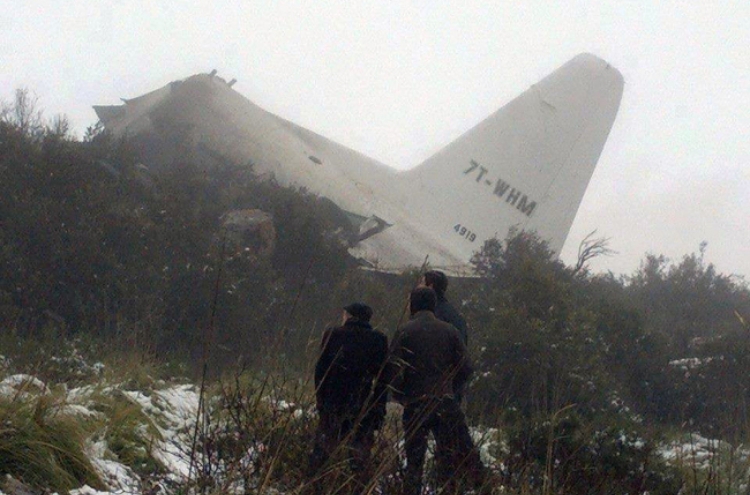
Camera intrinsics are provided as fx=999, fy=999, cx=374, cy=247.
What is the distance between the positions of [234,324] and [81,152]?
493 centimetres

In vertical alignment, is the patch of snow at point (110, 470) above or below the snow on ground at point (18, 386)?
below

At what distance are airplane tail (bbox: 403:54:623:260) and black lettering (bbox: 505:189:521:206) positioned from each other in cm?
2

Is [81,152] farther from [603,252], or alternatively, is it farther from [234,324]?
[603,252]

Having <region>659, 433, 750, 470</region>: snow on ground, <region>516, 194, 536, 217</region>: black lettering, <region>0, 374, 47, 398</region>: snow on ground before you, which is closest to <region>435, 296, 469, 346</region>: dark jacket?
<region>659, 433, 750, 470</region>: snow on ground

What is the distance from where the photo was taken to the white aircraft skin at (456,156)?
20.6 m

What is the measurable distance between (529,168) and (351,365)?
1709 cm

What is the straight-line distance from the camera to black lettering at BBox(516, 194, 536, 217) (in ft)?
71.1

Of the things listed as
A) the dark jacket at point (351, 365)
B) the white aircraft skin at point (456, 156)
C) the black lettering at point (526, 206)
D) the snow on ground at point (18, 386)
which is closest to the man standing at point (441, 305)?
the dark jacket at point (351, 365)

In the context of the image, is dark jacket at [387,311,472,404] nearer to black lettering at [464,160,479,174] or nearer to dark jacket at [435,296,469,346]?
dark jacket at [435,296,469,346]

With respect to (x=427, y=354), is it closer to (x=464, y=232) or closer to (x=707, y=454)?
(x=707, y=454)

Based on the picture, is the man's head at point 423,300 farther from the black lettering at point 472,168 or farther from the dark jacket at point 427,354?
the black lettering at point 472,168

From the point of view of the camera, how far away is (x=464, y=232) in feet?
70.6

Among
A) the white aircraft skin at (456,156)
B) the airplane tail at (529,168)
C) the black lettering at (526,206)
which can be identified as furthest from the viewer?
the black lettering at (526,206)

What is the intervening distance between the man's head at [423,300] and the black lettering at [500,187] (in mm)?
16267
